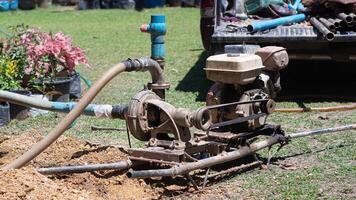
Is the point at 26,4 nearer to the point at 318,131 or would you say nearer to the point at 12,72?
the point at 12,72

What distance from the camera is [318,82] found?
29.4ft

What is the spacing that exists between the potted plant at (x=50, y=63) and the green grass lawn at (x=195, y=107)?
0.46m

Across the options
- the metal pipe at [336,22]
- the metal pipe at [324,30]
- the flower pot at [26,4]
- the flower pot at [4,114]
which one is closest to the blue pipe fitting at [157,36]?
the flower pot at [4,114]

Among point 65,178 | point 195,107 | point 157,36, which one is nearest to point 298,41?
point 195,107

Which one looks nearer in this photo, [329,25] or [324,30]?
[324,30]

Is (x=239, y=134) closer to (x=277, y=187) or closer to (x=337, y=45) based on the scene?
(x=277, y=187)

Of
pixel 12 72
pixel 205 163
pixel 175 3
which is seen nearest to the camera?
pixel 205 163

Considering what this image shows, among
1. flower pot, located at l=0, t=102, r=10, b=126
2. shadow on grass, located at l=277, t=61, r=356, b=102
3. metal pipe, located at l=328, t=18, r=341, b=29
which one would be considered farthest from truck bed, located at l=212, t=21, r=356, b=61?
flower pot, located at l=0, t=102, r=10, b=126

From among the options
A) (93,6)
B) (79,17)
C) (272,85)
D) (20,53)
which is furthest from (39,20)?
(272,85)

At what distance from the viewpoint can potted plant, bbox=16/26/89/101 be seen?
7.33 metres

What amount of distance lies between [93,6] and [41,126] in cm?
1787

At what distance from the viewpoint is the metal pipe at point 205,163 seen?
4062 mm

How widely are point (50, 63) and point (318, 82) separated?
11.8 feet

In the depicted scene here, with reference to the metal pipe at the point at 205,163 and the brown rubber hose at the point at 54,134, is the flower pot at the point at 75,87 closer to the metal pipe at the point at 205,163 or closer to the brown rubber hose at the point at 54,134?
the metal pipe at the point at 205,163
